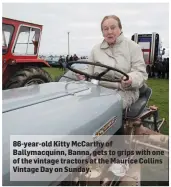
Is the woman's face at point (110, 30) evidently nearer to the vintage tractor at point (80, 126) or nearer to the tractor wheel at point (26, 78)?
the vintage tractor at point (80, 126)

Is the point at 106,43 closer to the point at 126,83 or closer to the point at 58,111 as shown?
the point at 126,83

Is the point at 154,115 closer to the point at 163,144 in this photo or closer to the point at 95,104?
the point at 163,144

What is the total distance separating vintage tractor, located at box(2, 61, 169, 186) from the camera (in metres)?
1.08

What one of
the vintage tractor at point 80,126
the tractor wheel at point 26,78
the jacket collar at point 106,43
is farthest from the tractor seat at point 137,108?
the tractor wheel at point 26,78

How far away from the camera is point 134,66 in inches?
86.4

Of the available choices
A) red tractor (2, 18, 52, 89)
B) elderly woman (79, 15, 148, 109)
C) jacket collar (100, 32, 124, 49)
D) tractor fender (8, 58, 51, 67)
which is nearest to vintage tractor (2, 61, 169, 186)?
elderly woman (79, 15, 148, 109)

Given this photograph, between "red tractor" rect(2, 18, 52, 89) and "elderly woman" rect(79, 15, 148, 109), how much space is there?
2.47 meters

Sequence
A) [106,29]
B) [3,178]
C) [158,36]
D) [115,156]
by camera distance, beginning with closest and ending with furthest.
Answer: [3,178] → [115,156] → [106,29] → [158,36]

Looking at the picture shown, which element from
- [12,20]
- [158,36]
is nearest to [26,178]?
[12,20]

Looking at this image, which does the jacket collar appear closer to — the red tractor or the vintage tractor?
the vintage tractor

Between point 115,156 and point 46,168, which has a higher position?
point 46,168

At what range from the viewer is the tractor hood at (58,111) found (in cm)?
110

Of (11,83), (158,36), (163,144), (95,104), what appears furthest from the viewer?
(158,36)

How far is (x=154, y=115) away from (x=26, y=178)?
1.80 m
